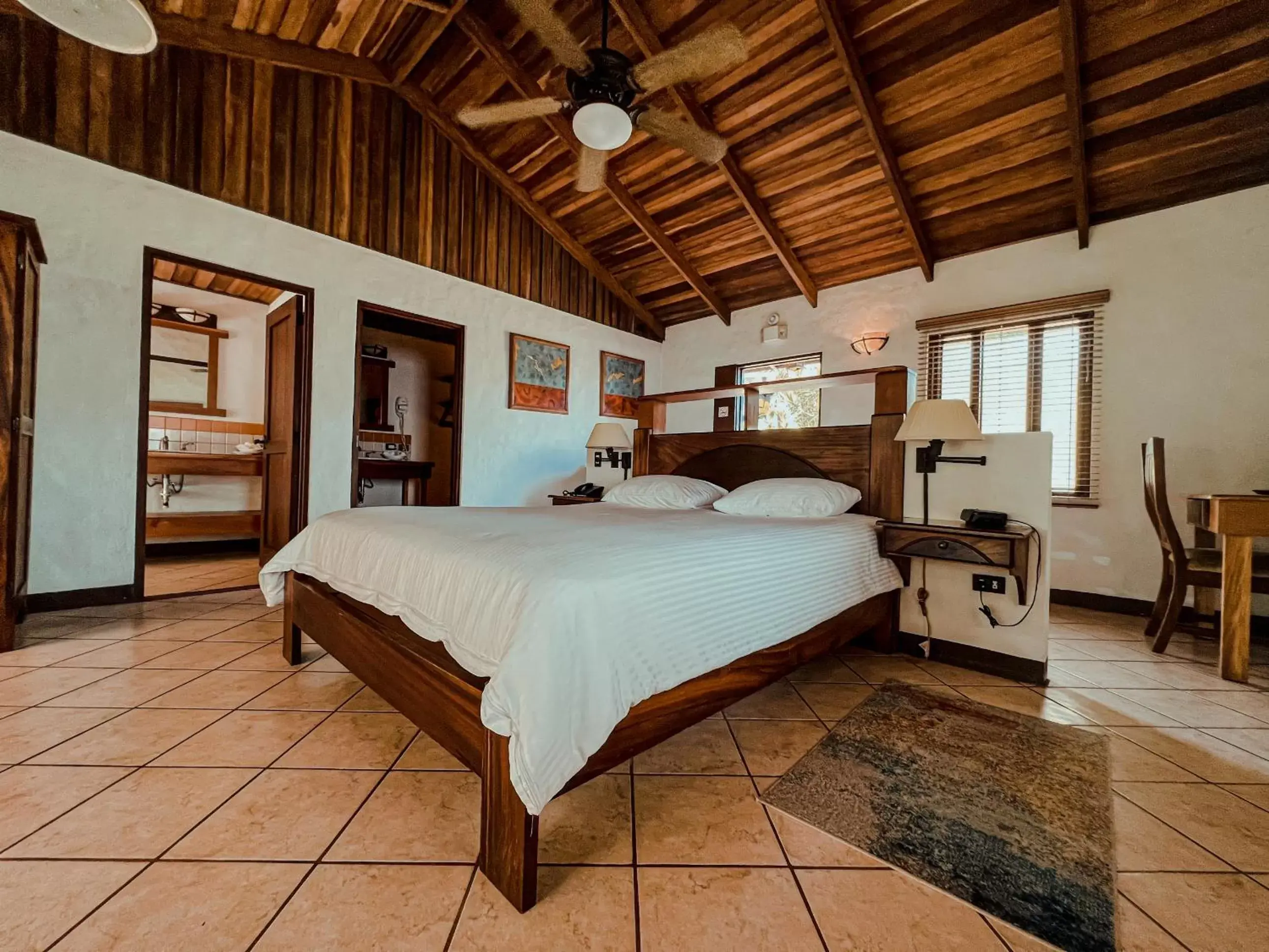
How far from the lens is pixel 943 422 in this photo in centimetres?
228

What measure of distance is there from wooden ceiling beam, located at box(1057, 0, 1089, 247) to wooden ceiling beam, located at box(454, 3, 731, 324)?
2945 millimetres

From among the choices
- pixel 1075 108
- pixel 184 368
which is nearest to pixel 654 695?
pixel 1075 108

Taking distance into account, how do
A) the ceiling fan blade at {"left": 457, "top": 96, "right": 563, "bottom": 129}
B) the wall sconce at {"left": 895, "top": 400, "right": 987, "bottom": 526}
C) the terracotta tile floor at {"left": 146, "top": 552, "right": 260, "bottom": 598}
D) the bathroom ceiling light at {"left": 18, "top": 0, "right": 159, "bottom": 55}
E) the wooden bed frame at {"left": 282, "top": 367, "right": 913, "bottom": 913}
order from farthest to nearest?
the terracotta tile floor at {"left": 146, "top": 552, "right": 260, "bottom": 598} < the ceiling fan blade at {"left": 457, "top": 96, "right": 563, "bottom": 129} < the wall sconce at {"left": 895, "top": 400, "right": 987, "bottom": 526} < the bathroom ceiling light at {"left": 18, "top": 0, "right": 159, "bottom": 55} < the wooden bed frame at {"left": 282, "top": 367, "right": 913, "bottom": 913}

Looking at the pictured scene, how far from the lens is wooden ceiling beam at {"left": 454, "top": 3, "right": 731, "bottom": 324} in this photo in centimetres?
344

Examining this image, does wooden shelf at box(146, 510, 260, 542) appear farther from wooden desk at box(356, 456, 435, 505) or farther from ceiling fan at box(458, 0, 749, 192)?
ceiling fan at box(458, 0, 749, 192)

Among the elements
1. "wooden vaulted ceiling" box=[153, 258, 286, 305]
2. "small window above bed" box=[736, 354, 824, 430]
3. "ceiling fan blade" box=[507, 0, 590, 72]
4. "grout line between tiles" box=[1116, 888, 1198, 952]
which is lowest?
"grout line between tiles" box=[1116, 888, 1198, 952]

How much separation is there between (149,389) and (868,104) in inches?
201

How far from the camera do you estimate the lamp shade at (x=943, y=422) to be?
7.36ft

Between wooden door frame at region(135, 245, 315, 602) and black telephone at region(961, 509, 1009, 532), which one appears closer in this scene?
black telephone at region(961, 509, 1009, 532)

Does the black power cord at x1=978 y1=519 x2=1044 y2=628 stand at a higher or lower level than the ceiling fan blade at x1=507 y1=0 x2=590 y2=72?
lower

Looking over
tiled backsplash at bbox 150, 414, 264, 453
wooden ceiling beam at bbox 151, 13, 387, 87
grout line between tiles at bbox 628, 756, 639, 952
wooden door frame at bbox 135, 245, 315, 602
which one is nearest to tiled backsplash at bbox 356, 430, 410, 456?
tiled backsplash at bbox 150, 414, 264, 453

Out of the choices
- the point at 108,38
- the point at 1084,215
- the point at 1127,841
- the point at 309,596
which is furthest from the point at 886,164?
the point at 309,596

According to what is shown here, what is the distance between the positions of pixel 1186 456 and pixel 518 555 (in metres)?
4.35

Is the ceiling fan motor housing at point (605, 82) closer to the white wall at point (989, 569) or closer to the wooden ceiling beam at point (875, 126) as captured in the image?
the wooden ceiling beam at point (875, 126)
